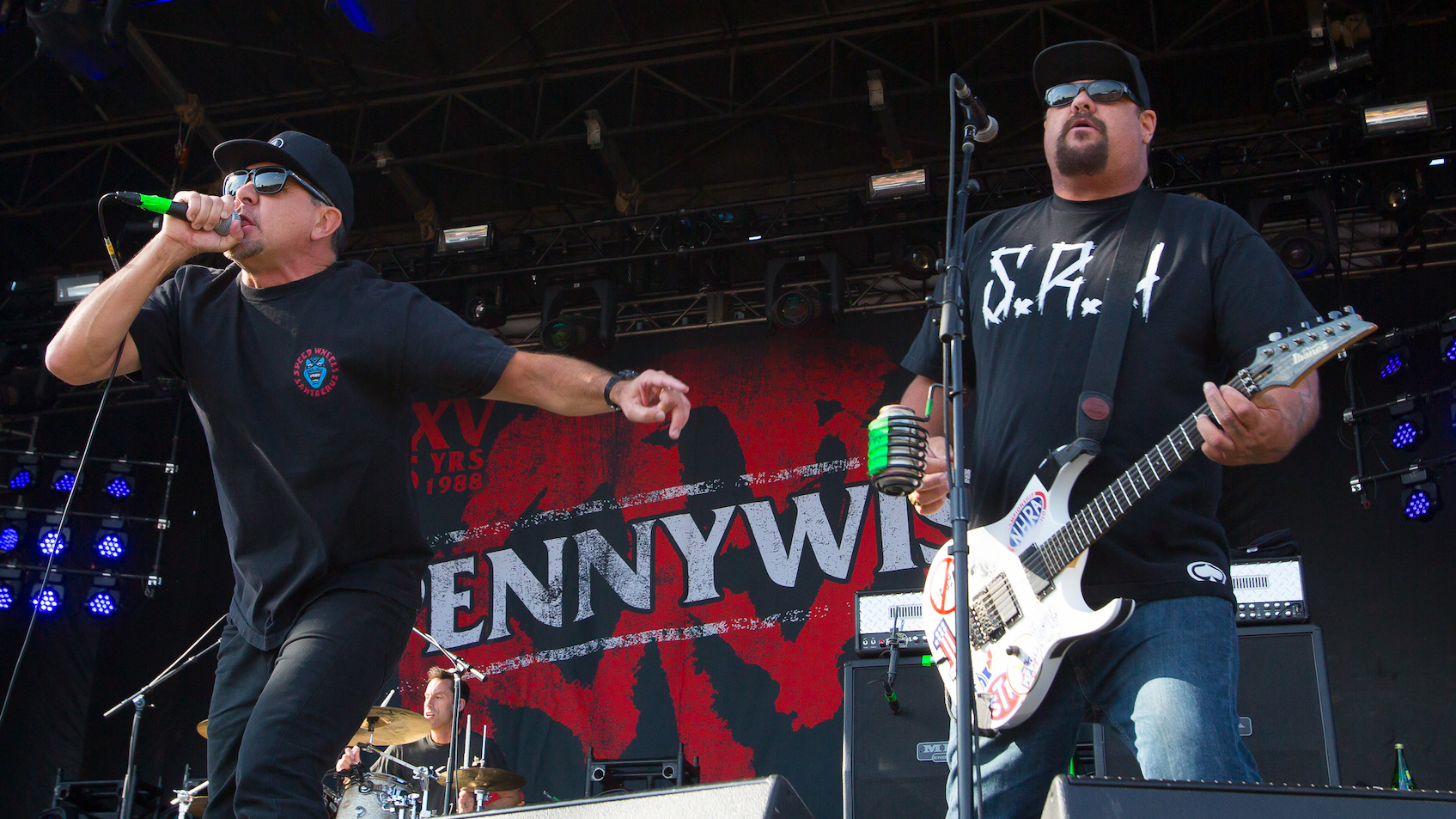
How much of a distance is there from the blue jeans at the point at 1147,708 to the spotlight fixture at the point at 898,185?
6365mm

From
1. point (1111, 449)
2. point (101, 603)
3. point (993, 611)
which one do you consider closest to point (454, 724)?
point (993, 611)

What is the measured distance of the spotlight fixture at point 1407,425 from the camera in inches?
297

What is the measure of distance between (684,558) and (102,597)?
191 inches

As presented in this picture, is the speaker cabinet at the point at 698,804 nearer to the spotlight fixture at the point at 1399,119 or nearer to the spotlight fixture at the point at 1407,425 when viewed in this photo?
the spotlight fixture at the point at 1407,425

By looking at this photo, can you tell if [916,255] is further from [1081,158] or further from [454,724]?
[1081,158]

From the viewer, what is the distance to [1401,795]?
1513mm

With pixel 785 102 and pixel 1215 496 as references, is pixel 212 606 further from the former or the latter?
pixel 1215 496

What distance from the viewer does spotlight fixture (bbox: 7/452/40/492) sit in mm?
9883

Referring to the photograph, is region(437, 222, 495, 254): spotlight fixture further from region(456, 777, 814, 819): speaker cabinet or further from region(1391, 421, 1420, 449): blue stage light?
region(456, 777, 814, 819): speaker cabinet

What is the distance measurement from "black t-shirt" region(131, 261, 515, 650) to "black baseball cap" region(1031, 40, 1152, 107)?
1.44m

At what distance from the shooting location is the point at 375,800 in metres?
6.57

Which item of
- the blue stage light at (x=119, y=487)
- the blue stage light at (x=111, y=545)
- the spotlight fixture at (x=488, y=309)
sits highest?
the spotlight fixture at (x=488, y=309)

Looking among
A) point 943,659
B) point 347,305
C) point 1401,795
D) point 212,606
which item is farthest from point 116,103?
point 1401,795

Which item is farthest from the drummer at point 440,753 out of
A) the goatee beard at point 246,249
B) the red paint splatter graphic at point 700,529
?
the goatee beard at point 246,249
